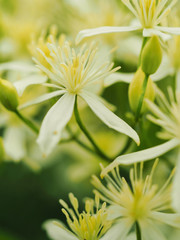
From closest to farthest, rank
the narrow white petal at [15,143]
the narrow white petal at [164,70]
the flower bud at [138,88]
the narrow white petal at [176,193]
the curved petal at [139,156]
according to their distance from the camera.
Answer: the narrow white petal at [176,193]
the curved petal at [139,156]
the flower bud at [138,88]
the narrow white petal at [164,70]
the narrow white petal at [15,143]

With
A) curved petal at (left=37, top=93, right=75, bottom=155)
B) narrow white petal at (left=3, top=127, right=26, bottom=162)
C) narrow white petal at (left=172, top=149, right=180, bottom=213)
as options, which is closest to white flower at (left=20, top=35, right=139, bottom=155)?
curved petal at (left=37, top=93, right=75, bottom=155)

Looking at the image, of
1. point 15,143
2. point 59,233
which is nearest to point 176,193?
point 59,233

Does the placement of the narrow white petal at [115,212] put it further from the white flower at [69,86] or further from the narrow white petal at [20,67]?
the narrow white petal at [20,67]

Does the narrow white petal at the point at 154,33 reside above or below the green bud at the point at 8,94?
below

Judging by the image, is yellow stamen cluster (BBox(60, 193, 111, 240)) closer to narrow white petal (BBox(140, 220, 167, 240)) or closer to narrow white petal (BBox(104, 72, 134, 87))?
narrow white petal (BBox(140, 220, 167, 240))

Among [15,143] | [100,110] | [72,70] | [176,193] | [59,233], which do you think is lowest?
[176,193]

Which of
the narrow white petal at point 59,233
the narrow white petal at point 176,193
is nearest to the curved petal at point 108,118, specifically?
the narrow white petal at point 176,193

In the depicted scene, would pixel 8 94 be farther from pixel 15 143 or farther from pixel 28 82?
pixel 15 143
